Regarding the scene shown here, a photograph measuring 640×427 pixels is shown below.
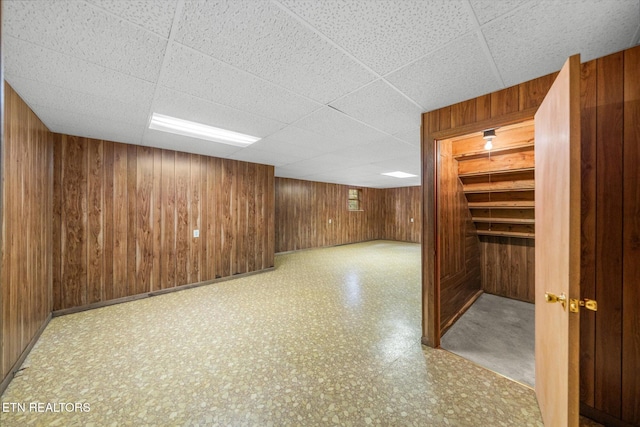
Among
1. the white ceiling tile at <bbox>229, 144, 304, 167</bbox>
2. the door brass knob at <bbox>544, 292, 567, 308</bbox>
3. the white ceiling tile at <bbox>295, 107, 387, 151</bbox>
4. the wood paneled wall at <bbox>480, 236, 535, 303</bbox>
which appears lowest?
the wood paneled wall at <bbox>480, 236, 535, 303</bbox>

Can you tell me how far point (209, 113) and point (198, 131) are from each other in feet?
2.29

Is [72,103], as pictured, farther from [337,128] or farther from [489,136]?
[489,136]

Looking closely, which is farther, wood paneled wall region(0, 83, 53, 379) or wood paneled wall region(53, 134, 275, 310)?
wood paneled wall region(53, 134, 275, 310)

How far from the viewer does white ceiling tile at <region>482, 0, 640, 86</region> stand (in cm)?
112

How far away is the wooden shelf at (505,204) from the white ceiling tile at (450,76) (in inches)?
71.6

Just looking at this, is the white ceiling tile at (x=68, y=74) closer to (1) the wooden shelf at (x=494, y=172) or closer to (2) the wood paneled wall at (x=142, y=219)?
(2) the wood paneled wall at (x=142, y=219)

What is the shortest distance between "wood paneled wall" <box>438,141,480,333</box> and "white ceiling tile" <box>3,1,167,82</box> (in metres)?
2.39

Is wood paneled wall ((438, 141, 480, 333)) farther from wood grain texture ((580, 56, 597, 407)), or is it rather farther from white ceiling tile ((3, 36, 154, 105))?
white ceiling tile ((3, 36, 154, 105))

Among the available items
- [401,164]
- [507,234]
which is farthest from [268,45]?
[401,164]

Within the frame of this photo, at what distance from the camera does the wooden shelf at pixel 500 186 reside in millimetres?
2814

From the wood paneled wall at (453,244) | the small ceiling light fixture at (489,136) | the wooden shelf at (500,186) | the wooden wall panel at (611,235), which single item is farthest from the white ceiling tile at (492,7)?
the wooden shelf at (500,186)

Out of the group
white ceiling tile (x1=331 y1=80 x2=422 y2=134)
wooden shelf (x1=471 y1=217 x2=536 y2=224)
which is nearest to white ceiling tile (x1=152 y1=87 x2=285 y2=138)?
white ceiling tile (x1=331 y1=80 x2=422 y2=134)

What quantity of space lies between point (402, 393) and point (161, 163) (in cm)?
394

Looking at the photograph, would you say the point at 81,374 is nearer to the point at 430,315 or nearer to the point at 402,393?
the point at 402,393
